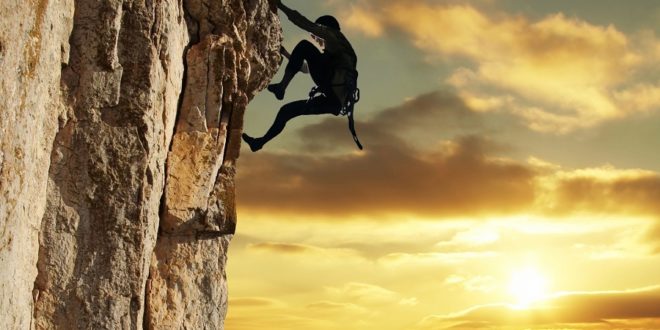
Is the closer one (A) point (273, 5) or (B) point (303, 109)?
(A) point (273, 5)

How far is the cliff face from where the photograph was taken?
22.0ft

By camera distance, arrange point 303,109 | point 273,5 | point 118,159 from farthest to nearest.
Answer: point 303,109
point 273,5
point 118,159

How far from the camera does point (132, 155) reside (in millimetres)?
8016

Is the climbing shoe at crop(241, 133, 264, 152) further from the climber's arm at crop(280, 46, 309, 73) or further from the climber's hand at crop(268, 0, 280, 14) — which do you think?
the climber's hand at crop(268, 0, 280, 14)

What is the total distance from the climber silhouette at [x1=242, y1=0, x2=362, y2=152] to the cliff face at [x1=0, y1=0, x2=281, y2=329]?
2144 mm

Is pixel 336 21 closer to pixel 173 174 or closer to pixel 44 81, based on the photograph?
pixel 173 174

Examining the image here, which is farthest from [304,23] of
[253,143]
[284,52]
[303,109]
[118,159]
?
[118,159]

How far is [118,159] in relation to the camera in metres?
7.90

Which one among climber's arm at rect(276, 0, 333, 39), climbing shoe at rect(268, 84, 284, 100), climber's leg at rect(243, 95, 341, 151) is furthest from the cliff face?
climber's leg at rect(243, 95, 341, 151)

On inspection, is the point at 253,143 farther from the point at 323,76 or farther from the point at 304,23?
the point at 304,23

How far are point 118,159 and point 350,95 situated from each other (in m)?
5.64

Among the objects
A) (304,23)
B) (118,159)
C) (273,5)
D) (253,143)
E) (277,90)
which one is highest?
(304,23)

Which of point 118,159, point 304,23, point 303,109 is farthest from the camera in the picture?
point 303,109

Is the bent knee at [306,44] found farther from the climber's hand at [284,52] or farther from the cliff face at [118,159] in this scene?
the cliff face at [118,159]
